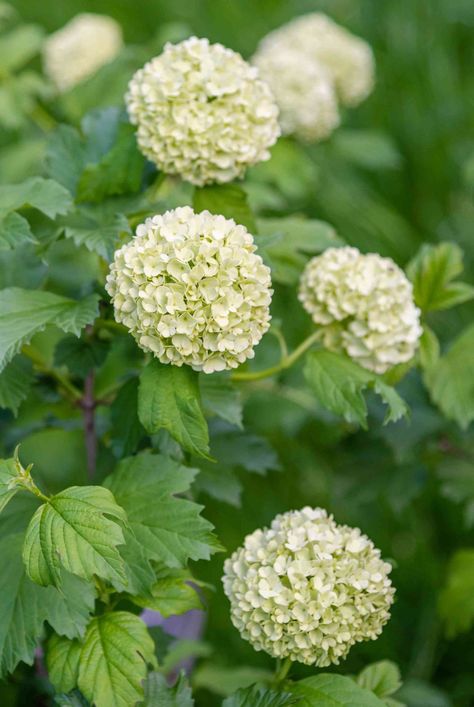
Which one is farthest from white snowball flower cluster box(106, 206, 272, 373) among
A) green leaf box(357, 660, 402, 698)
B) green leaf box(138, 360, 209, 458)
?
green leaf box(357, 660, 402, 698)

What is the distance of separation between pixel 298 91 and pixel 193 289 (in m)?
1.84

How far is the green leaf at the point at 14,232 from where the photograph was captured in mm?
1775

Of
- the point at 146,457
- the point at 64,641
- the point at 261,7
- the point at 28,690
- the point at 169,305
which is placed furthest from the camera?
the point at 261,7

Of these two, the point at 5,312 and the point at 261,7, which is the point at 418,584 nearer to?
the point at 5,312

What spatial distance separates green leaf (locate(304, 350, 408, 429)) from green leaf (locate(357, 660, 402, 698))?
0.47 meters

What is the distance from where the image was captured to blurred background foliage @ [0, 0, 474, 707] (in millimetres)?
2711

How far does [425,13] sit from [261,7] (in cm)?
98

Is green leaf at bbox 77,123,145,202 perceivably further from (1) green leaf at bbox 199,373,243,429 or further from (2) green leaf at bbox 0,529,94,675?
(2) green leaf at bbox 0,529,94,675

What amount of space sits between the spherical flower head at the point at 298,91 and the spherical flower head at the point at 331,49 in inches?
7.0

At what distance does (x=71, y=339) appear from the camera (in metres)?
2.03

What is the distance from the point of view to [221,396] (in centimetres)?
191

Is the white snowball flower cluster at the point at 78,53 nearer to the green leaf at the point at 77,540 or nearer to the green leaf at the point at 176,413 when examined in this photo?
the green leaf at the point at 176,413

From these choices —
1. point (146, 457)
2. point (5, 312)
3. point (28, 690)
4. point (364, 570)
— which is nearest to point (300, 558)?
point (364, 570)

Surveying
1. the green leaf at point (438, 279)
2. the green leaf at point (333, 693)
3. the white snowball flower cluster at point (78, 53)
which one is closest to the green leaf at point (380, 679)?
the green leaf at point (333, 693)
